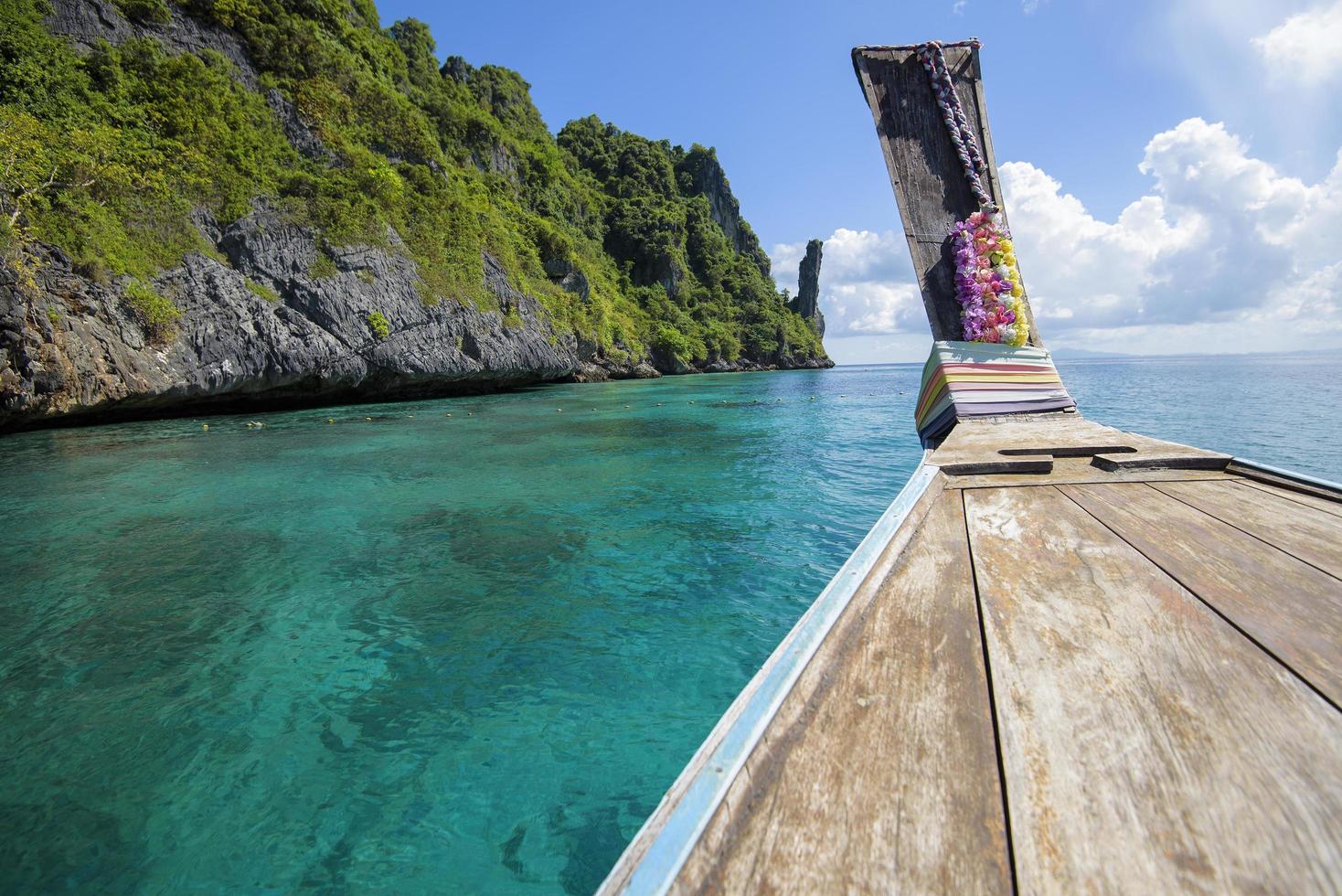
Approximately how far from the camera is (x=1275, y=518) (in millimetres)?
2213

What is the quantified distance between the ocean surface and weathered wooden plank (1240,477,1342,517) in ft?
7.84

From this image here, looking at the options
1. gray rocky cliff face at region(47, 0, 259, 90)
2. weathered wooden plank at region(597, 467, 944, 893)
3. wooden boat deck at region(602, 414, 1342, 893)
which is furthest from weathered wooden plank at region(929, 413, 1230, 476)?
gray rocky cliff face at region(47, 0, 259, 90)

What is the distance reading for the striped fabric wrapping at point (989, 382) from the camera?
18.6ft

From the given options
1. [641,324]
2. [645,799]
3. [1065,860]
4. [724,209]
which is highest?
[724,209]

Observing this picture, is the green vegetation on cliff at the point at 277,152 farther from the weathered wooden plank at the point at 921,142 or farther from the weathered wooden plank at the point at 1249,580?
the weathered wooden plank at the point at 1249,580

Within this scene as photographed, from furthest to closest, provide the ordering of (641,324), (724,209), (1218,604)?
(724,209) < (641,324) < (1218,604)

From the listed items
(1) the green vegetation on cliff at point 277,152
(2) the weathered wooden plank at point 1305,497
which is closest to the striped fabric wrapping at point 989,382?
(2) the weathered wooden plank at point 1305,497

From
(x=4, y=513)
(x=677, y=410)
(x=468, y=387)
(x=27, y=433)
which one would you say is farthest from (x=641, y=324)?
(x=4, y=513)

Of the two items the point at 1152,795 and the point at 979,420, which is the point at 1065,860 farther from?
the point at 979,420

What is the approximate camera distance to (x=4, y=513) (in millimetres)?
6355

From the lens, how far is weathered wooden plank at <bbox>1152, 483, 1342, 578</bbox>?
1865 millimetres

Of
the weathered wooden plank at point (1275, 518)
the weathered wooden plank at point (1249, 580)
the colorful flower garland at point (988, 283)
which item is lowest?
the weathered wooden plank at point (1249, 580)

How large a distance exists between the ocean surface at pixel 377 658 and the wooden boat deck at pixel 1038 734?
137 cm

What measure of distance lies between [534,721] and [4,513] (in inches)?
301
